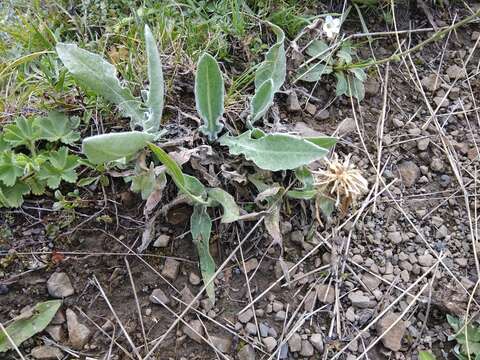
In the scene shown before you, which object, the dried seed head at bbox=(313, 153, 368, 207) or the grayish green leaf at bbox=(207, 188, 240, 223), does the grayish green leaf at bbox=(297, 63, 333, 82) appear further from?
the grayish green leaf at bbox=(207, 188, 240, 223)

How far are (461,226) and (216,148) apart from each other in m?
0.93

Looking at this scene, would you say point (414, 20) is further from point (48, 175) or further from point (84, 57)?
point (48, 175)

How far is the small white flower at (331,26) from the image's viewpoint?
2137 mm

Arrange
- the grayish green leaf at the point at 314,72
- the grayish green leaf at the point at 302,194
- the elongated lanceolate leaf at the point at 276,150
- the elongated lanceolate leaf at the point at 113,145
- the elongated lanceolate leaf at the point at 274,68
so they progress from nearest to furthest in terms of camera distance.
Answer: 1. the elongated lanceolate leaf at the point at 113,145
2. the elongated lanceolate leaf at the point at 276,150
3. the grayish green leaf at the point at 302,194
4. the elongated lanceolate leaf at the point at 274,68
5. the grayish green leaf at the point at 314,72

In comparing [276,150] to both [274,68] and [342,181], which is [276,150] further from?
[274,68]

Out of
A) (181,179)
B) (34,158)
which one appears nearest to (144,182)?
(181,179)

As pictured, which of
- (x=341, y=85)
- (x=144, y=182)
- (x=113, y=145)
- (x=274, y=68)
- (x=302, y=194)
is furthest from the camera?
(x=341, y=85)

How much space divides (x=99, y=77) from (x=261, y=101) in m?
0.54

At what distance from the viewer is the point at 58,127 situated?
1835 mm

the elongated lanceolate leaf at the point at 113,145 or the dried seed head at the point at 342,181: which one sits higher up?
the elongated lanceolate leaf at the point at 113,145

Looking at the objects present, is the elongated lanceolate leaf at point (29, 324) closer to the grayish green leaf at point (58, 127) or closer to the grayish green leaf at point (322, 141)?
the grayish green leaf at point (58, 127)

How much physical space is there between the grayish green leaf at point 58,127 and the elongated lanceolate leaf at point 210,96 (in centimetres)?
42

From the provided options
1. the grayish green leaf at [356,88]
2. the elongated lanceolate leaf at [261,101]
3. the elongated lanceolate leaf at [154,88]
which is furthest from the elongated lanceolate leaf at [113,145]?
the grayish green leaf at [356,88]

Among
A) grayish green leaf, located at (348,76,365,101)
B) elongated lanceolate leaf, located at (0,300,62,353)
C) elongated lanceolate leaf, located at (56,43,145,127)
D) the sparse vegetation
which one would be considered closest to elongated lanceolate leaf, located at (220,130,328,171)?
the sparse vegetation
